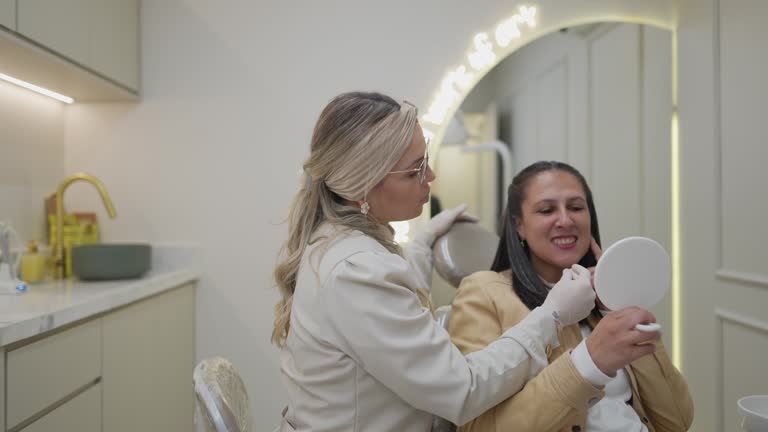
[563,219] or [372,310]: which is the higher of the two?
[563,219]

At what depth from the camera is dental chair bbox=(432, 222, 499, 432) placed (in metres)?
1.55

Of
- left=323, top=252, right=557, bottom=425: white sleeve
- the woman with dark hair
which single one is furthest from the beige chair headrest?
left=323, top=252, right=557, bottom=425: white sleeve

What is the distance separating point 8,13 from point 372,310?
54.2 inches

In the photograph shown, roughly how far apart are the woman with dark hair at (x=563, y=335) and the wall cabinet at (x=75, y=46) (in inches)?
56.2

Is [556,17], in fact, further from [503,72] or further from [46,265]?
[46,265]

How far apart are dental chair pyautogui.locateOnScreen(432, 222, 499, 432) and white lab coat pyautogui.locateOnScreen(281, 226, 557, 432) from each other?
1.92ft

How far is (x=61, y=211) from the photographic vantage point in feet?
6.72

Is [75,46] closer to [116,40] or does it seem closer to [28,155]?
[116,40]

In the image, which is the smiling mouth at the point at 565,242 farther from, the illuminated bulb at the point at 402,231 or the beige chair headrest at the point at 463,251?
the illuminated bulb at the point at 402,231

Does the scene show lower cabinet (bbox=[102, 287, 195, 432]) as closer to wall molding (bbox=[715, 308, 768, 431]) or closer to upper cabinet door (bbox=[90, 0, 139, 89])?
Answer: upper cabinet door (bbox=[90, 0, 139, 89])

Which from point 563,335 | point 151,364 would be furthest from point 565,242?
point 151,364

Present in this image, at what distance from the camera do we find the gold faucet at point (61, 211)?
80.0 inches

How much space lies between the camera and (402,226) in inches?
86.0

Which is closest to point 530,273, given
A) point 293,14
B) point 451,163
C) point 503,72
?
point 451,163
